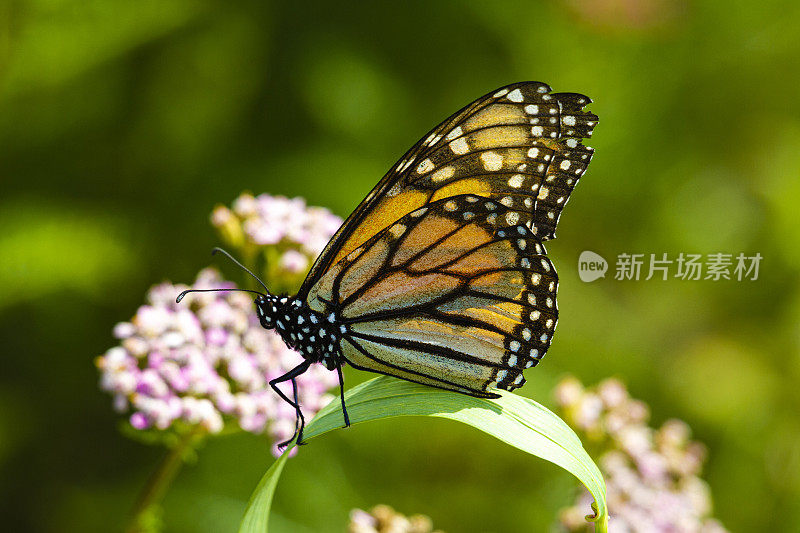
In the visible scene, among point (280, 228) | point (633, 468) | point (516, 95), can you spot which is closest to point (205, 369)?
point (280, 228)

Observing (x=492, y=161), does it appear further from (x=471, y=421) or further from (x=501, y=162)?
(x=471, y=421)

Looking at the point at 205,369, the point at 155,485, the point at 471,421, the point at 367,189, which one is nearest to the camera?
the point at 471,421

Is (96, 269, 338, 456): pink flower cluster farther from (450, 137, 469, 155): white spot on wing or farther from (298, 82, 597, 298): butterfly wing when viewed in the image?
(450, 137, 469, 155): white spot on wing

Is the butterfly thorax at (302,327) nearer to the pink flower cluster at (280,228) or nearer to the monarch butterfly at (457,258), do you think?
the monarch butterfly at (457,258)

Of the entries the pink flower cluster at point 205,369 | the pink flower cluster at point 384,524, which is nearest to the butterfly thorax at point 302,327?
the pink flower cluster at point 205,369

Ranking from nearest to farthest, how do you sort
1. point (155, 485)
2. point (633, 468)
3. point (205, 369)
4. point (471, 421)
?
point (471, 421) < point (155, 485) < point (205, 369) < point (633, 468)

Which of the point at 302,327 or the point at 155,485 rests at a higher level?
the point at 302,327

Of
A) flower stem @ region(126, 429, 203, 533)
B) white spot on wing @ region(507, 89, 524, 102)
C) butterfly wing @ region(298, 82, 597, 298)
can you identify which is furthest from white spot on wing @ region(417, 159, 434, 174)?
flower stem @ region(126, 429, 203, 533)

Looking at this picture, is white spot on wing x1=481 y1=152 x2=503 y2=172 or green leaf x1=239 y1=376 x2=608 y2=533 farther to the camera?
white spot on wing x1=481 y1=152 x2=503 y2=172
